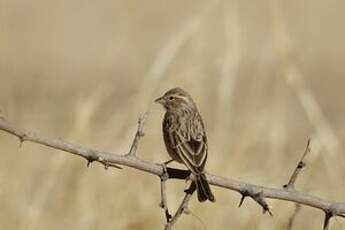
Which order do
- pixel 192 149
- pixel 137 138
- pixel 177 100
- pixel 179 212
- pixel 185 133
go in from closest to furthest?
pixel 179 212
pixel 137 138
pixel 192 149
pixel 185 133
pixel 177 100

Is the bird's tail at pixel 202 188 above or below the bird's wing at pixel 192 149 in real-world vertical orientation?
below

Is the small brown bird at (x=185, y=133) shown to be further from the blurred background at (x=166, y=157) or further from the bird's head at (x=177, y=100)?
the blurred background at (x=166, y=157)

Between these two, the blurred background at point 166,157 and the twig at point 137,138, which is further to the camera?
the blurred background at point 166,157

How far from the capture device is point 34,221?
6.72m

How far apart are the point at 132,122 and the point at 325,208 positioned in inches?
131

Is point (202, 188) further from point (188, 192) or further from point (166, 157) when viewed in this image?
point (166, 157)

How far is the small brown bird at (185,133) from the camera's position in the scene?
19.1 feet

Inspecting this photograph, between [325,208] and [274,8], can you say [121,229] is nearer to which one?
[274,8]

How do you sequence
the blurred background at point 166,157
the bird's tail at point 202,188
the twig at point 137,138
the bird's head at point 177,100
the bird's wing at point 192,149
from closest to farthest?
the twig at point 137,138 → the bird's tail at point 202,188 → the bird's wing at point 192,149 → the bird's head at point 177,100 → the blurred background at point 166,157

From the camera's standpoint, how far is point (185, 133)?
629 centimetres

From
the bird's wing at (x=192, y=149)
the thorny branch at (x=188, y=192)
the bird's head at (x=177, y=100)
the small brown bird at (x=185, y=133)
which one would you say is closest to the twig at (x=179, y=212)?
the thorny branch at (x=188, y=192)

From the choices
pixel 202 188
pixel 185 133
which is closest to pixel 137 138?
pixel 202 188

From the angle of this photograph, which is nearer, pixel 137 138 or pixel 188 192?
pixel 137 138

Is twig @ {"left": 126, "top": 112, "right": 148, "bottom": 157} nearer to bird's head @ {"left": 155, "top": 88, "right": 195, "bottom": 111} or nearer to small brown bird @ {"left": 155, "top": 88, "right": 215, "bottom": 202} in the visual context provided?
small brown bird @ {"left": 155, "top": 88, "right": 215, "bottom": 202}
